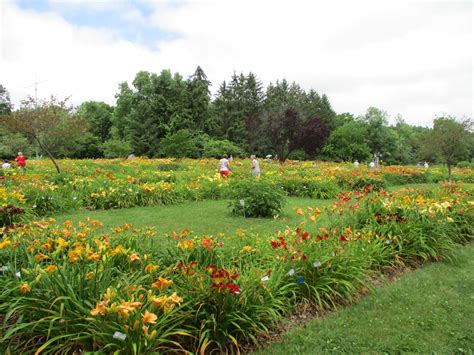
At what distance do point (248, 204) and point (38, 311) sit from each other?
16.9 ft

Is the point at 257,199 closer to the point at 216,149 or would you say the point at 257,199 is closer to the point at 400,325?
the point at 400,325

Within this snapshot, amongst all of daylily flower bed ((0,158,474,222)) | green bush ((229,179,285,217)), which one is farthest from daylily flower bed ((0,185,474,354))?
daylily flower bed ((0,158,474,222))

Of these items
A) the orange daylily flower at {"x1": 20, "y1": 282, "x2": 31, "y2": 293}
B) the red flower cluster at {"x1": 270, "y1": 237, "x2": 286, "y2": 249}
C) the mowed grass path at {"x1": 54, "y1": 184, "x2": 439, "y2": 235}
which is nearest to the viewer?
the orange daylily flower at {"x1": 20, "y1": 282, "x2": 31, "y2": 293}

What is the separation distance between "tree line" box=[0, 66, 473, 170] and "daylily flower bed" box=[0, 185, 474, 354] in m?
10.1

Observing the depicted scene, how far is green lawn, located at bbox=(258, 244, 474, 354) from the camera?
Result: 2.83 meters

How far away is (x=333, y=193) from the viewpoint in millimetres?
11352

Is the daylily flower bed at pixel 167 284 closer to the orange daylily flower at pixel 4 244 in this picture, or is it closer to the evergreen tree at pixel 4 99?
the orange daylily flower at pixel 4 244

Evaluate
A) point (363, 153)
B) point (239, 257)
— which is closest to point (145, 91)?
point (363, 153)

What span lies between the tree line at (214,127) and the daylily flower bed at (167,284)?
397 inches

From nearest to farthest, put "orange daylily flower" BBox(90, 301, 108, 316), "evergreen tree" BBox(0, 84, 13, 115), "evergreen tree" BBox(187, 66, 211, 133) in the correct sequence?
"orange daylily flower" BBox(90, 301, 108, 316) → "evergreen tree" BBox(187, 66, 211, 133) → "evergreen tree" BBox(0, 84, 13, 115)

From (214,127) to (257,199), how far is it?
124 ft

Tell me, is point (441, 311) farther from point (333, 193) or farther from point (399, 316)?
point (333, 193)

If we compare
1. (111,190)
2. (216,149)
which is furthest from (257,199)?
(216,149)

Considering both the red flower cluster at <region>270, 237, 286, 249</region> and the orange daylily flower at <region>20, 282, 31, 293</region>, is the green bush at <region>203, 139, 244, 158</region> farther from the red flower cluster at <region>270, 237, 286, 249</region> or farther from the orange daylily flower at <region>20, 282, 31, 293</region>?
the orange daylily flower at <region>20, 282, 31, 293</region>
